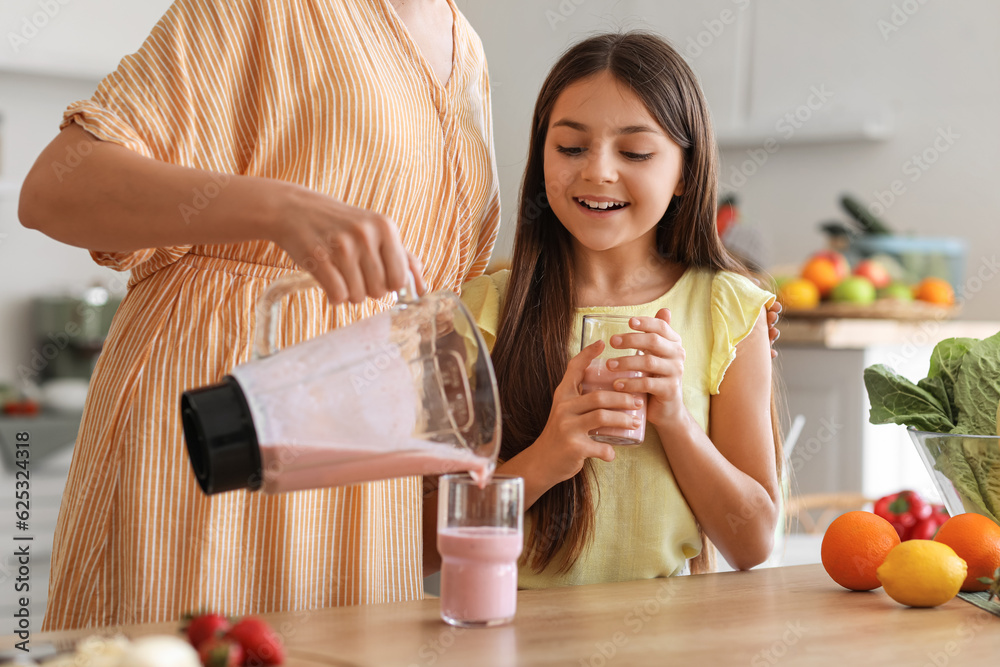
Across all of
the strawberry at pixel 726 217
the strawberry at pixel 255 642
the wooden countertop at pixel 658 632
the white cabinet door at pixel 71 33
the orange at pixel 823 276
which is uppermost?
the white cabinet door at pixel 71 33

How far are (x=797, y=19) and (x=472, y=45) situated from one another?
3143 mm

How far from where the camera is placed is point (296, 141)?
3.39ft

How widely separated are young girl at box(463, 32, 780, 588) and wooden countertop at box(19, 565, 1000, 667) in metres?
0.19

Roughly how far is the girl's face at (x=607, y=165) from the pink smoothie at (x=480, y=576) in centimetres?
51

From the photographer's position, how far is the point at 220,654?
0.64 meters

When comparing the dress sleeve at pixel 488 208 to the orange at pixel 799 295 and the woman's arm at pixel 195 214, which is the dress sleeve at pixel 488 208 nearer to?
the woman's arm at pixel 195 214

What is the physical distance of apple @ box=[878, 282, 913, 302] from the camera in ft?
10.3

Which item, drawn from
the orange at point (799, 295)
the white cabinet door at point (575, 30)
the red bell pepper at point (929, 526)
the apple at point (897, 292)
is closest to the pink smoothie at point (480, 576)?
the red bell pepper at point (929, 526)

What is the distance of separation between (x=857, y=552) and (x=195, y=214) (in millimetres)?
751

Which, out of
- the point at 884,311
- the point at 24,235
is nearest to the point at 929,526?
the point at 884,311

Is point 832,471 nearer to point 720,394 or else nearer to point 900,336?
point 900,336

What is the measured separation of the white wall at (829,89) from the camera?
3711 millimetres

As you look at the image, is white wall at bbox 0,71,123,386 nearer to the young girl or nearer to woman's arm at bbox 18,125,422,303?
the young girl

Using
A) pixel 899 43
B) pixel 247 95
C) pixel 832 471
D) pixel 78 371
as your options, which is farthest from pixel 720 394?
pixel 899 43
